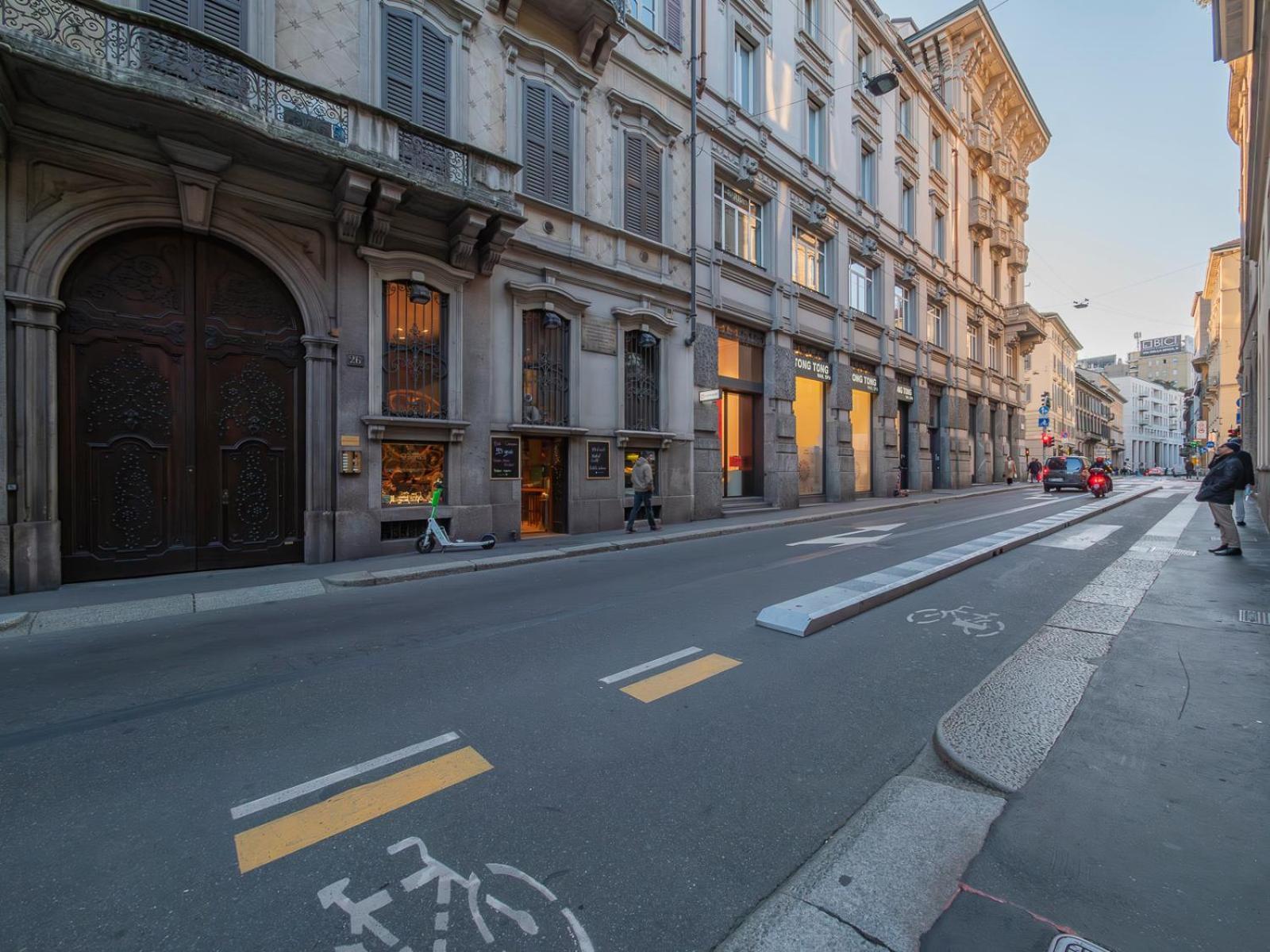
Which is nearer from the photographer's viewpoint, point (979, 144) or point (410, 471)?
point (410, 471)

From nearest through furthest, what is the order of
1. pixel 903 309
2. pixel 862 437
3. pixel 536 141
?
pixel 536 141, pixel 862 437, pixel 903 309

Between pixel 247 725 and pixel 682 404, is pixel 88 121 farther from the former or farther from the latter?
pixel 682 404

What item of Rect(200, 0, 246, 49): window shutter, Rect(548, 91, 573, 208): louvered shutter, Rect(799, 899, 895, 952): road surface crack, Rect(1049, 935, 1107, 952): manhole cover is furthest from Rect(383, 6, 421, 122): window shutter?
Rect(1049, 935, 1107, 952): manhole cover

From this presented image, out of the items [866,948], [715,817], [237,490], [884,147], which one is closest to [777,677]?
[715,817]

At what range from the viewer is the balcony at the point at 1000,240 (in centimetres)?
3519

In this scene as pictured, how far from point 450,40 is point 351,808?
13.1 meters

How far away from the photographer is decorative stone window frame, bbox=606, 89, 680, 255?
44.8 feet

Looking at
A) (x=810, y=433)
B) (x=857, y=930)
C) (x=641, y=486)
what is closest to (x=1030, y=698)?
(x=857, y=930)

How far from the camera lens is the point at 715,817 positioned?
255cm

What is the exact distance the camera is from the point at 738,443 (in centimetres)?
1831

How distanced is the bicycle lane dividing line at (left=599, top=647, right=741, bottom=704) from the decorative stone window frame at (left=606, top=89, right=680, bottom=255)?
37.0 ft

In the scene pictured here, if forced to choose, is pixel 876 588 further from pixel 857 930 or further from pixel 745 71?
pixel 745 71

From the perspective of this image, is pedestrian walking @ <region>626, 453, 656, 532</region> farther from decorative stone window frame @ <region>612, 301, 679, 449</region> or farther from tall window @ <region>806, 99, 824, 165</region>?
tall window @ <region>806, 99, 824, 165</region>

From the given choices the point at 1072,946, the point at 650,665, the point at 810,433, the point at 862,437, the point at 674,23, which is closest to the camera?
the point at 1072,946
